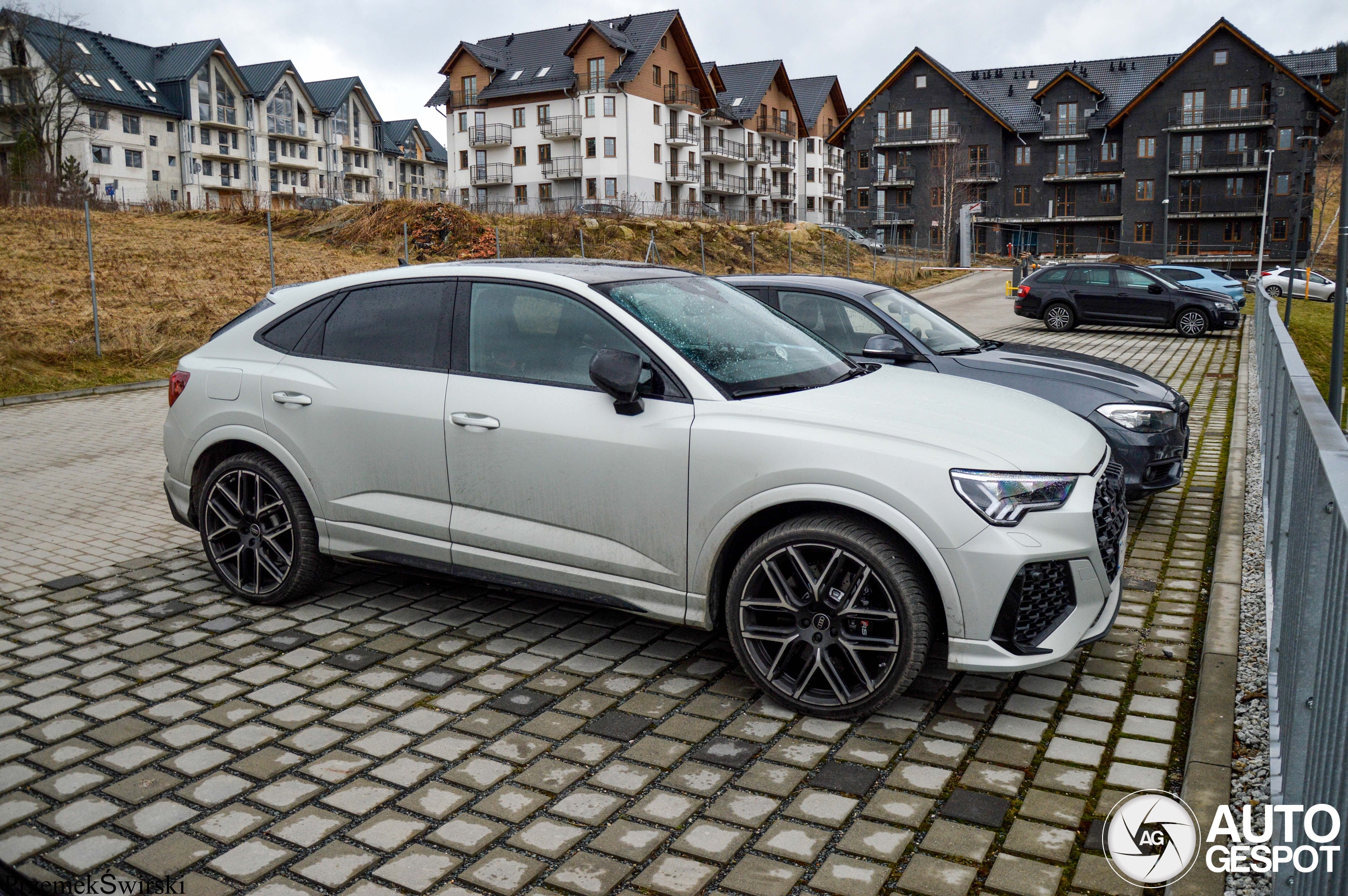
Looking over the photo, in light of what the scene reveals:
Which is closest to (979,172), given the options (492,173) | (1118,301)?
(492,173)

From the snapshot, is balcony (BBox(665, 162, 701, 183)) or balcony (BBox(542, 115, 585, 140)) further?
balcony (BBox(665, 162, 701, 183))

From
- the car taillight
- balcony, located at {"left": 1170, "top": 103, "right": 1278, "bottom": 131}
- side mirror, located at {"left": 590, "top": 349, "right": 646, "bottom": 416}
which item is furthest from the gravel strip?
balcony, located at {"left": 1170, "top": 103, "right": 1278, "bottom": 131}

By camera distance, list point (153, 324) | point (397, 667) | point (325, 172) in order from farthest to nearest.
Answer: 1. point (325, 172)
2. point (153, 324)
3. point (397, 667)

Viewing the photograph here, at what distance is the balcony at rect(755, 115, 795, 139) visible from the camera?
261 feet

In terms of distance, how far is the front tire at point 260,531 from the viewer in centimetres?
557

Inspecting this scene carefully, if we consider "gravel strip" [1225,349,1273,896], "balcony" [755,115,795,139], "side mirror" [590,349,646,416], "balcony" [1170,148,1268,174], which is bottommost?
"gravel strip" [1225,349,1273,896]

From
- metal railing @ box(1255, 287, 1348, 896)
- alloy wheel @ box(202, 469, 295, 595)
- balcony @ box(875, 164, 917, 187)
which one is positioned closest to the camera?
metal railing @ box(1255, 287, 1348, 896)

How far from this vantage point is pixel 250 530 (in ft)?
18.9

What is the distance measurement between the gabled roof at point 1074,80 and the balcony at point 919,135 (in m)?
5.38

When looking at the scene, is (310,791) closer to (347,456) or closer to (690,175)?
(347,456)

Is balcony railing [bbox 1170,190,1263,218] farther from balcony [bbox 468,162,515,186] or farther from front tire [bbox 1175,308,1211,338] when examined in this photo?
front tire [bbox 1175,308,1211,338]

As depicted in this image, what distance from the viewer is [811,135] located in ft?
292

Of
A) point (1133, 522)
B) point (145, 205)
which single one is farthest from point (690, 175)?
point (1133, 522)

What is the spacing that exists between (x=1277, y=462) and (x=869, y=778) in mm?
3200
